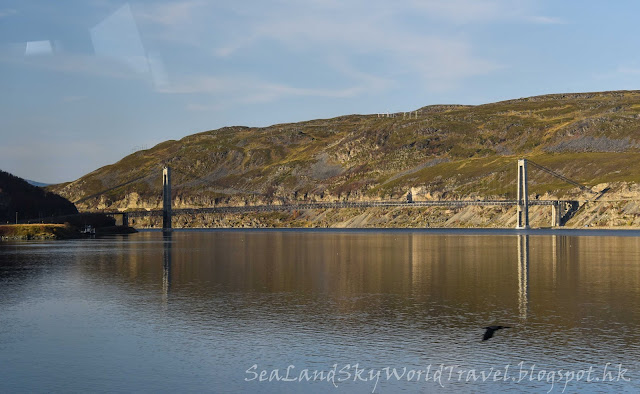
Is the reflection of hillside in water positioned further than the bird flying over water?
Yes

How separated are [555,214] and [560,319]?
172 metres

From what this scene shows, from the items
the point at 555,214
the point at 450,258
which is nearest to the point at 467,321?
the point at 450,258

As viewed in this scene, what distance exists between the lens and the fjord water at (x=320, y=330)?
79.7 feet

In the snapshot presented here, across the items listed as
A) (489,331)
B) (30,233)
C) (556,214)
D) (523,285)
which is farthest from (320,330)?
(556,214)

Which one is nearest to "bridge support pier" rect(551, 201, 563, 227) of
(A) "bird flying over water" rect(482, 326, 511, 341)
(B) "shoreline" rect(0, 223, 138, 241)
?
(B) "shoreline" rect(0, 223, 138, 241)

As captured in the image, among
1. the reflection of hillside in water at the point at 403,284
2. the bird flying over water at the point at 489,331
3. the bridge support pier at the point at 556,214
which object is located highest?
the bridge support pier at the point at 556,214

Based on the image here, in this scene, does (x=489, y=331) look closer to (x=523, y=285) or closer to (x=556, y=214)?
(x=523, y=285)

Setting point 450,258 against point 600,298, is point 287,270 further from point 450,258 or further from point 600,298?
point 600,298

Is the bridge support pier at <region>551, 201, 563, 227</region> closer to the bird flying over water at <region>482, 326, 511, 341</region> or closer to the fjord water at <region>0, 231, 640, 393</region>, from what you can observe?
the fjord water at <region>0, 231, 640, 393</region>

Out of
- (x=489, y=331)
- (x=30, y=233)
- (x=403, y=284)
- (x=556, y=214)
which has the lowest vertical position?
(x=403, y=284)

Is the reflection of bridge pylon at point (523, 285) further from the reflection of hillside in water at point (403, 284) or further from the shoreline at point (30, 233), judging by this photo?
the shoreline at point (30, 233)

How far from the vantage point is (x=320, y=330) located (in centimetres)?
3306

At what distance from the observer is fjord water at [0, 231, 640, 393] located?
2430cm

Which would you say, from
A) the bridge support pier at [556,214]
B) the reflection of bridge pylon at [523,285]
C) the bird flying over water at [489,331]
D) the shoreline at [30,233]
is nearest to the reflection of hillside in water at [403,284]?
the reflection of bridge pylon at [523,285]
